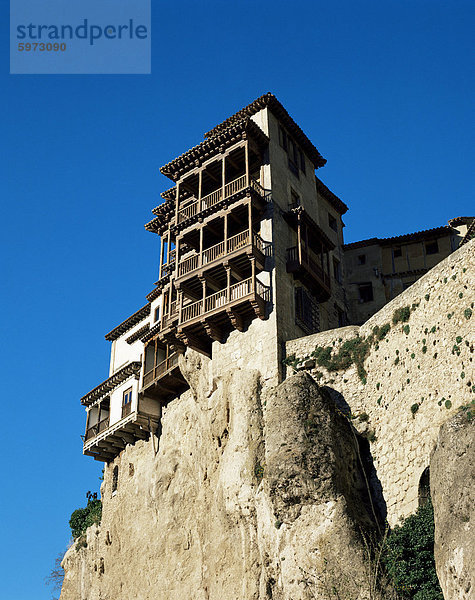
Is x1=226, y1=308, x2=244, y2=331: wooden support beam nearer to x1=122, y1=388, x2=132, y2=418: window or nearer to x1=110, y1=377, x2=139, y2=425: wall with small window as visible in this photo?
x1=110, y1=377, x2=139, y2=425: wall with small window

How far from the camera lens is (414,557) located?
24781mm

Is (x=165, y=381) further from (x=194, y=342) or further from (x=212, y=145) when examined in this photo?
(x=212, y=145)

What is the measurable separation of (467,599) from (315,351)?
1372cm

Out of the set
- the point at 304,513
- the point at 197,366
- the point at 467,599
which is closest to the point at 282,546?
the point at 304,513

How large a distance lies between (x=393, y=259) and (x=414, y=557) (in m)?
27.5

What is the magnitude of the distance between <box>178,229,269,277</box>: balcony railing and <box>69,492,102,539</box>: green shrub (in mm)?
18172

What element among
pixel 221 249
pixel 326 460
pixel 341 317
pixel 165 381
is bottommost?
pixel 326 460

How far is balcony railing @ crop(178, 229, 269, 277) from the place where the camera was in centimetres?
3609

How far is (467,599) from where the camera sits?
20750 millimetres

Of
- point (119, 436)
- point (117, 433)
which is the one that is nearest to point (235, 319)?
point (117, 433)

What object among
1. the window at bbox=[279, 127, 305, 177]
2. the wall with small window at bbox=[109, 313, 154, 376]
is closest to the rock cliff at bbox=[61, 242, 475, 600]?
the wall with small window at bbox=[109, 313, 154, 376]

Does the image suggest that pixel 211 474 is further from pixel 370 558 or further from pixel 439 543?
pixel 439 543

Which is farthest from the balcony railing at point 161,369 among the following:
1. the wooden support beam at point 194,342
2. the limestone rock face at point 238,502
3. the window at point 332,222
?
the window at point 332,222

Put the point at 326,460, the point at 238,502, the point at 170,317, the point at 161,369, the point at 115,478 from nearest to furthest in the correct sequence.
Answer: the point at 326,460
the point at 238,502
the point at 170,317
the point at 161,369
the point at 115,478
